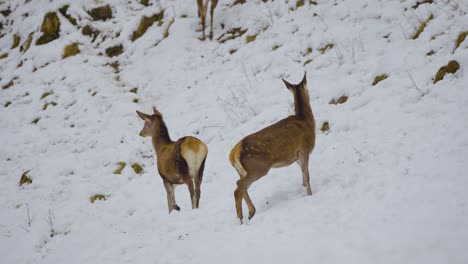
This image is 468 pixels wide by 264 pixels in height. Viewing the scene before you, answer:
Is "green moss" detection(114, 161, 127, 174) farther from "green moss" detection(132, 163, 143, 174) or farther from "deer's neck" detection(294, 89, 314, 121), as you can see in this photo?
"deer's neck" detection(294, 89, 314, 121)

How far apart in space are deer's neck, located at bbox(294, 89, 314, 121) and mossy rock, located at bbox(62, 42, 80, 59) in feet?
39.0

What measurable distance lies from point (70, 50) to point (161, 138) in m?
10.00

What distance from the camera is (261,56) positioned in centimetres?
1032

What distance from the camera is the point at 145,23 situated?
14.8 m

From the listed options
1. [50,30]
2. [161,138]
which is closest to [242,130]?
[161,138]

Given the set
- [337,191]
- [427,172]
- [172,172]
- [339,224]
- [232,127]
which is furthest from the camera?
[232,127]

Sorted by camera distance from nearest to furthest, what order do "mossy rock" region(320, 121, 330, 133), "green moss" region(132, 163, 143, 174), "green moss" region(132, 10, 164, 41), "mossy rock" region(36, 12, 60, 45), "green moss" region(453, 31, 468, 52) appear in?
"green moss" region(453, 31, 468, 52) < "mossy rock" region(320, 121, 330, 133) < "green moss" region(132, 163, 143, 174) < "green moss" region(132, 10, 164, 41) < "mossy rock" region(36, 12, 60, 45)

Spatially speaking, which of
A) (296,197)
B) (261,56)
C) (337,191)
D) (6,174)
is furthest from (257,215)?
(6,174)

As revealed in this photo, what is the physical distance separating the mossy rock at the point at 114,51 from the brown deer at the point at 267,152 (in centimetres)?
1122

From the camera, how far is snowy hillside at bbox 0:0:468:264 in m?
3.76

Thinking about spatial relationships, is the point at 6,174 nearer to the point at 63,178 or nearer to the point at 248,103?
the point at 63,178

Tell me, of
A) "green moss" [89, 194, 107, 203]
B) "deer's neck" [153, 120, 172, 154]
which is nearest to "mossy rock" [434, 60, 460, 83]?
"deer's neck" [153, 120, 172, 154]

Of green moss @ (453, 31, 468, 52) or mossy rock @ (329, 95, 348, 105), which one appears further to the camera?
mossy rock @ (329, 95, 348, 105)

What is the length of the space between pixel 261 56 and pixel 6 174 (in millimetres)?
7335
